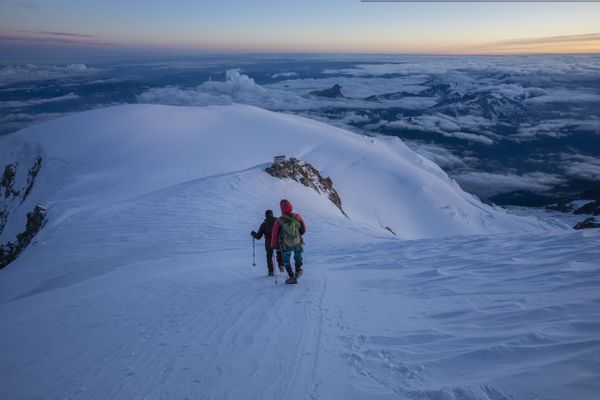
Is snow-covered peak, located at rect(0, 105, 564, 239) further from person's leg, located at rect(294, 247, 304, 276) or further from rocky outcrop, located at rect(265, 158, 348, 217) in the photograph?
person's leg, located at rect(294, 247, 304, 276)

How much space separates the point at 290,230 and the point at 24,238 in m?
24.0

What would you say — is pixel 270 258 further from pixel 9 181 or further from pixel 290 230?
pixel 9 181

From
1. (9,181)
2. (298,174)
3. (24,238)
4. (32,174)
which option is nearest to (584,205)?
(298,174)

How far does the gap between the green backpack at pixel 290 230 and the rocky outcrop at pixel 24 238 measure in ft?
68.1

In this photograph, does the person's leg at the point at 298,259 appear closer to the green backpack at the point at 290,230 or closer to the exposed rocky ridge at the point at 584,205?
the green backpack at the point at 290,230

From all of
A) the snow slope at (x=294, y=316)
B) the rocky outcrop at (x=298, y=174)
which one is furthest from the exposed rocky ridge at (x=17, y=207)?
the rocky outcrop at (x=298, y=174)

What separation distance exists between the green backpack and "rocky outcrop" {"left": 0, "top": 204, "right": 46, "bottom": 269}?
2075 centimetres

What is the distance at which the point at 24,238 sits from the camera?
23797mm

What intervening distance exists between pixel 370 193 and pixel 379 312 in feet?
121

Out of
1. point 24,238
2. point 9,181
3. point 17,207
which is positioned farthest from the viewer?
point 9,181

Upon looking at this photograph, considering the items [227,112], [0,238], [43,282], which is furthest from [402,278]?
[227,112]

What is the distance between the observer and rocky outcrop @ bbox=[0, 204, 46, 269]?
74.5 ft

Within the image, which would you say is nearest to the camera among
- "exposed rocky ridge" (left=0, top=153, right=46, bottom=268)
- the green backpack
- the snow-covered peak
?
the green backpack

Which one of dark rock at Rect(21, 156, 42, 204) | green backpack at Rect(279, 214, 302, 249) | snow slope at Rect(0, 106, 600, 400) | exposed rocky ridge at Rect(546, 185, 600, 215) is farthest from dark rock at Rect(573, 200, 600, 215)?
green backpack at Rect(279, 214, 302, 249)
